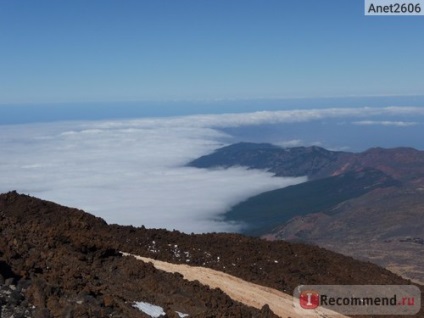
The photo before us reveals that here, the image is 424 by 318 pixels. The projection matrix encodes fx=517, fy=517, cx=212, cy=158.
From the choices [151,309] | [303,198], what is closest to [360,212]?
[303,198]

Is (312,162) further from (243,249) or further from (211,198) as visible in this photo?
(243,249)

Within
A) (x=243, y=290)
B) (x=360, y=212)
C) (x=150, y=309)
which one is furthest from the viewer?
(x=360, y=212)

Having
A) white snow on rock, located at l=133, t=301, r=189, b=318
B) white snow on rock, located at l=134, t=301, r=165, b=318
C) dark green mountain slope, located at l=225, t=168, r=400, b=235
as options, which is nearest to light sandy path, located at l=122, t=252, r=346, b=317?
white snow on rock, located at l=133, t=301, r=189, b=318

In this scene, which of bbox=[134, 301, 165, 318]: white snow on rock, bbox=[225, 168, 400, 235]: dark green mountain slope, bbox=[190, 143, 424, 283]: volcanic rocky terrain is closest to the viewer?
bbox=[134, 301, 165, 318]: white snow on rock

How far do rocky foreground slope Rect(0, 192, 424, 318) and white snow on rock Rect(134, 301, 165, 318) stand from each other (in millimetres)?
201

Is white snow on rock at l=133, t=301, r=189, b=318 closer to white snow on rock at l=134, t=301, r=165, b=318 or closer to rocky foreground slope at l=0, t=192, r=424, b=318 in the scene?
white snow on rock at l=134, t=301, r=165, b=318

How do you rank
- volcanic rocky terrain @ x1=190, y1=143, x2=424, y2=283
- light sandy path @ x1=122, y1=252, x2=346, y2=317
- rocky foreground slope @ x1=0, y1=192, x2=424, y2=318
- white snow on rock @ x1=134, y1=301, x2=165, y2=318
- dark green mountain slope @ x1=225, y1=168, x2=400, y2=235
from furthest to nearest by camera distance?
dark green mountain slope @ x1=225, y1=168, x2=400, y2=235 → volcanic rocky terrain @ x1=190, y1=143, x2=424, y2=283 → light sandy path @ x1=122, y1=252, x2=346, y2=317 → white snow on rock @ x1=134, y1=301, x2=165, y2=318 → rocky foreground slope @ x1=0, y1=192, x2=424, y2=318

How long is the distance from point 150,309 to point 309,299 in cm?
799

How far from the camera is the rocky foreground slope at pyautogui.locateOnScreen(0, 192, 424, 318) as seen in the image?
9.80 metres

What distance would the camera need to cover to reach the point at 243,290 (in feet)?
51.7

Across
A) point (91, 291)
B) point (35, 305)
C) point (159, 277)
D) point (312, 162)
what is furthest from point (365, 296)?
point (312, 162)

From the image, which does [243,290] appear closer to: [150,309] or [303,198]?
[150,309]

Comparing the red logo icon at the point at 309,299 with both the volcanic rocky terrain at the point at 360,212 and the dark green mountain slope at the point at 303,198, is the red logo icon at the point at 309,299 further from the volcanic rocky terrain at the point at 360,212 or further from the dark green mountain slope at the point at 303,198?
the dark green mountain slope at the point at 303,198

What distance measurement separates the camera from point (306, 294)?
1730 cm
